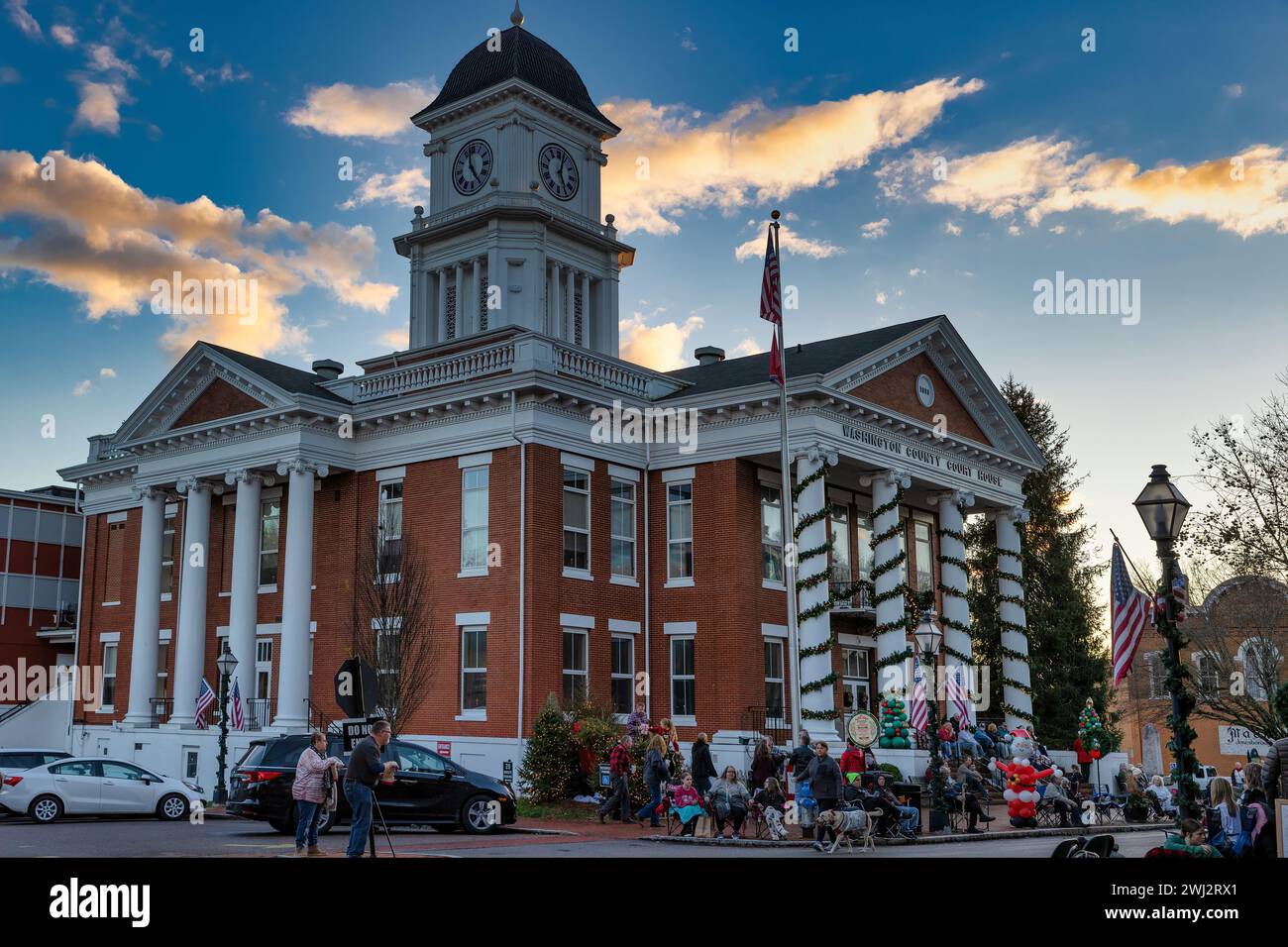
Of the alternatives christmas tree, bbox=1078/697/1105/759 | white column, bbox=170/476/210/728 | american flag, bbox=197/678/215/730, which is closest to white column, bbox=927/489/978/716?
christmas tree, bbox=1078/697/1105/759

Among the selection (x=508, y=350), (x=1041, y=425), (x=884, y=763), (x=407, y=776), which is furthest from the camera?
(x=1041, y=425)

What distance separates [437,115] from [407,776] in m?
29.4

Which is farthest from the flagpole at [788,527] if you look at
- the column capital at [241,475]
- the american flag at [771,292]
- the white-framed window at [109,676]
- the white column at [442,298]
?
the white-framed window at [109,676]

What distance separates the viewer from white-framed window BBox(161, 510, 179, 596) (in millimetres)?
41344

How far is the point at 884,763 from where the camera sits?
31375 millimetres

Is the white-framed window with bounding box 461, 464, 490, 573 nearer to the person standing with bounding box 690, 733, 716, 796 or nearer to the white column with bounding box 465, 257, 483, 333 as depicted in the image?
the person standing with bounding box 690, 733, 716, 796

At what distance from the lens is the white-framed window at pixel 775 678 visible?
34.2m

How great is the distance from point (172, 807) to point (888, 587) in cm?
1896

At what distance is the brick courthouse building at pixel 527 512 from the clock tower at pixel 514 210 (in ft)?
0.56

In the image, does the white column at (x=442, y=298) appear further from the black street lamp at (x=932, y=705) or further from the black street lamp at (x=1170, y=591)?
the black street lamp at (x=1170, y=591)

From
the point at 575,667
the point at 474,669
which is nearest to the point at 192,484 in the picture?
the point at 474,669
